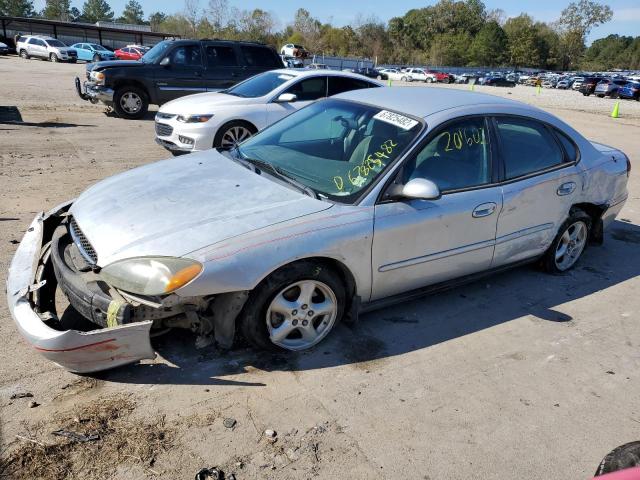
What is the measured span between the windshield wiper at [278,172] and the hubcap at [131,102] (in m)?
9.56

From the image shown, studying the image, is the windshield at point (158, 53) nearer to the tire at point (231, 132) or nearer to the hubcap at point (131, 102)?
the hubcap at point (131, 102)

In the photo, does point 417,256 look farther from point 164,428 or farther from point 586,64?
point 586,64

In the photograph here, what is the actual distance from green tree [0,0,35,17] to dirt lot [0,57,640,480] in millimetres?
126056

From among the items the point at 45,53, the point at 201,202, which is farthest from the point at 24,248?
the point at 45,53

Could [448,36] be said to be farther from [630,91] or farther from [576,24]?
[630,91]

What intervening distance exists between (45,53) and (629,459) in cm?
4591

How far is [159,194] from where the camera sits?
3.51 m

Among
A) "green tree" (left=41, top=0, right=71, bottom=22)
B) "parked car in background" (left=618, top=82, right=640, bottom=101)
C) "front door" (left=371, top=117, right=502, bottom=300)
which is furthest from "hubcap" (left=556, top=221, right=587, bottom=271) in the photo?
"green tree" (left=41, top=0, right=71, bottom=22)

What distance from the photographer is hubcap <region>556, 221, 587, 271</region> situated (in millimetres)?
4898

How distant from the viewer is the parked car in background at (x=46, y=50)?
130ft

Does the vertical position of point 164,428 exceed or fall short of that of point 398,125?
it falls short

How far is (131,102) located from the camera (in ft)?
41.8

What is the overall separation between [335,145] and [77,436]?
8.54ft

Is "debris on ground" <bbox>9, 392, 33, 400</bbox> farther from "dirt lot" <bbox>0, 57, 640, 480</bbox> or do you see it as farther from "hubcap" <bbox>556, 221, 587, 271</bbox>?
"hubcap" <bbox>556, 221, 587, 271</bbox>
